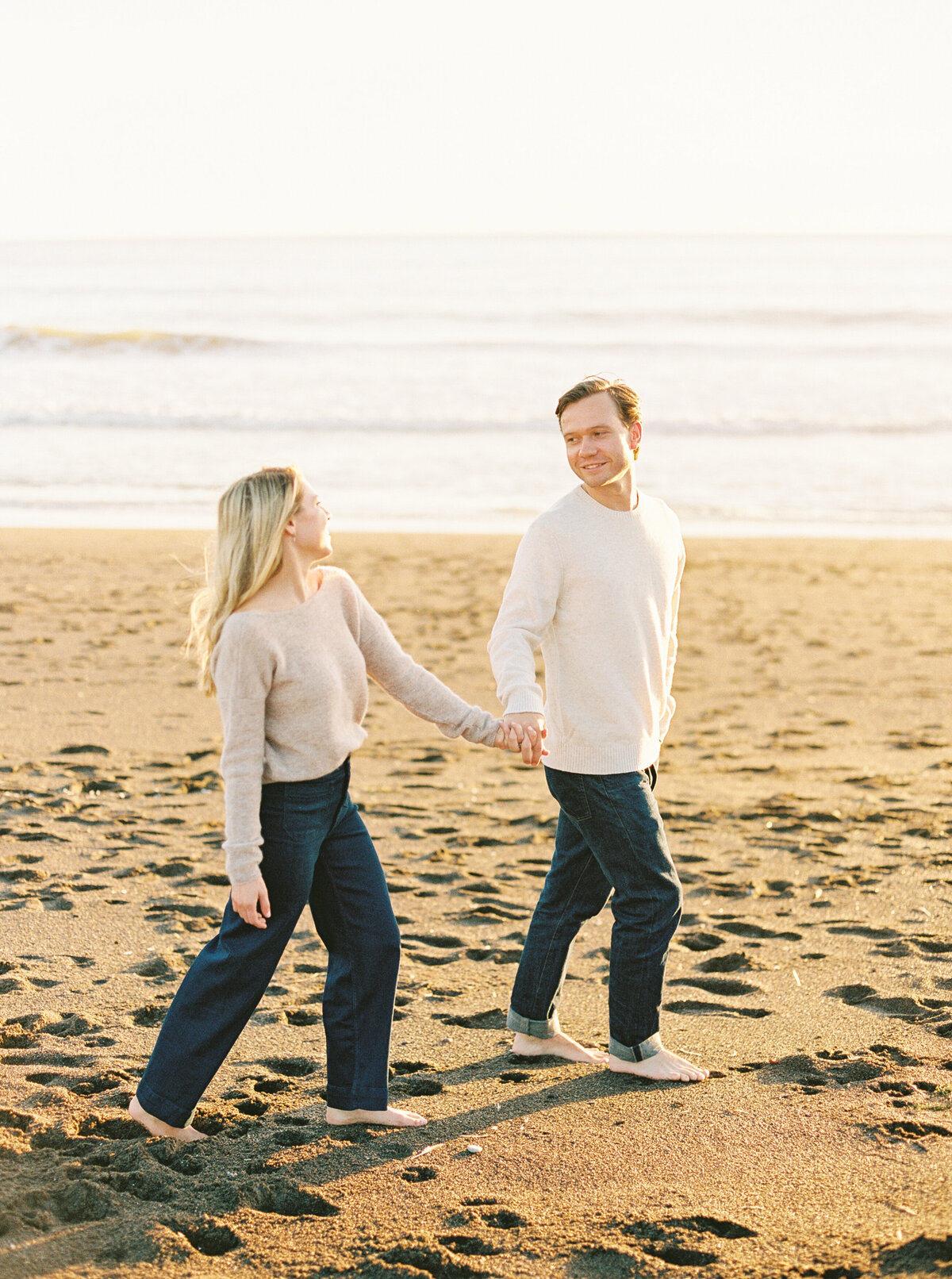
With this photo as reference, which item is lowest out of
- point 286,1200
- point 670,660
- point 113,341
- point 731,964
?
point 286,1200

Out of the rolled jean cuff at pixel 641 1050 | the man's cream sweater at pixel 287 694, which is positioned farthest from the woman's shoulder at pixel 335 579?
the rolled jean cuff at pixel 641 1050

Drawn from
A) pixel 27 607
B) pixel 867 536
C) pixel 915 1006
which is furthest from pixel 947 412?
pixel 915 1006

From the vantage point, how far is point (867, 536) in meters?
14.6

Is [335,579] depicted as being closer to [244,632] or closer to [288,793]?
[244,632]

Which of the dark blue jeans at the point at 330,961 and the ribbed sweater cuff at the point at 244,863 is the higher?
the ribbed sweater cuff at the point at 244,863

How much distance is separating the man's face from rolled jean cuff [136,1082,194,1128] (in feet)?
5.84

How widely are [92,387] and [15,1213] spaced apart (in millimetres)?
26044

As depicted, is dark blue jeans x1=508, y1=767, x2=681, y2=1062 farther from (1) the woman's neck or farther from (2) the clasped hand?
(1) the woman's neck

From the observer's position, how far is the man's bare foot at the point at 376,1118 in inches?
125

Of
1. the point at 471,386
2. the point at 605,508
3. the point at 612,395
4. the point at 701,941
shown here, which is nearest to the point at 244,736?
the point at 605,508

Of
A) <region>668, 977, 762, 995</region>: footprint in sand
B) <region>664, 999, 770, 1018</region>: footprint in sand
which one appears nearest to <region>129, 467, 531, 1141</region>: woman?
<region>664, 999, 770, 1018</region>: footprint in sand

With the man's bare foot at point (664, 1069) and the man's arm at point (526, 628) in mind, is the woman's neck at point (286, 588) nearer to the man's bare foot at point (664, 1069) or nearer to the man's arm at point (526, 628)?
the man's arm at point (526, 628)

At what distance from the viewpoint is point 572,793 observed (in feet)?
10.8

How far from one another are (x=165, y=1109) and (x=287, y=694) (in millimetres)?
1015
